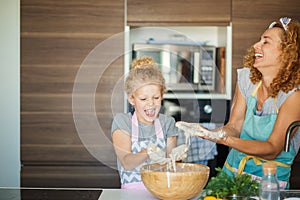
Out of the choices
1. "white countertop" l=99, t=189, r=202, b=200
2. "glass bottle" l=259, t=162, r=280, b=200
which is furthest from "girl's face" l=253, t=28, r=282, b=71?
"glass bottle" l=259, t=162, r=280, b=200

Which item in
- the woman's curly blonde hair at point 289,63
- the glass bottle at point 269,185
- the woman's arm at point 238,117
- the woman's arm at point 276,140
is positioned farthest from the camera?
the woman's arm at point 238,117

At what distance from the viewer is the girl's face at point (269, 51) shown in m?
2.34

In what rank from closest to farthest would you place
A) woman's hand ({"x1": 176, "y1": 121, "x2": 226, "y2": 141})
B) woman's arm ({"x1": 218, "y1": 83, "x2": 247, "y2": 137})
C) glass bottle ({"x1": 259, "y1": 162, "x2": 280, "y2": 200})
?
glass bottle ({"x1": 259, "y1": 162, "x2": 280, "y2": 200}) < woman's hand ({"x1": 176, "y1": 121, "x2": 226, "y2": 141}) < woman's arm ({"x1": 218, "y1": 83, "x2": 247, "y2": 137})

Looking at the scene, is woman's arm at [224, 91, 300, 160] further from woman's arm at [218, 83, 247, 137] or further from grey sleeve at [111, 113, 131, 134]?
grey sleeve at [111, 113, 131, 134]

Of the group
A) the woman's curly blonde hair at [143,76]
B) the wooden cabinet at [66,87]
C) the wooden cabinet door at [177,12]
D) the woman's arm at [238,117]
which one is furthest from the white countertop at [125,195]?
the wooden cabinet door at [177,12]

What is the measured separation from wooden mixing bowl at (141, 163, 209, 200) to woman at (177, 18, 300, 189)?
1.42 ft

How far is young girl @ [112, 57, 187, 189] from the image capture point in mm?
2246

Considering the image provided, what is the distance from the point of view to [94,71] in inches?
138

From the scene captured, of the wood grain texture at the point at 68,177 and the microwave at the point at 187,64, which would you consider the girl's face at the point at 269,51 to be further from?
the wood grain texture at the point at 68,177

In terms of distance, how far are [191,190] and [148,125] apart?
66cm

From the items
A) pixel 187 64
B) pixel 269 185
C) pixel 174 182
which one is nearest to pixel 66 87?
pixel 187 64

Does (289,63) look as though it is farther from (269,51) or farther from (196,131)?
(196,131)

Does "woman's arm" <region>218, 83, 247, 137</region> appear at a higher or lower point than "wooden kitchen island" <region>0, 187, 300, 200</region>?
higher

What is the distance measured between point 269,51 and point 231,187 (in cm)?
87
